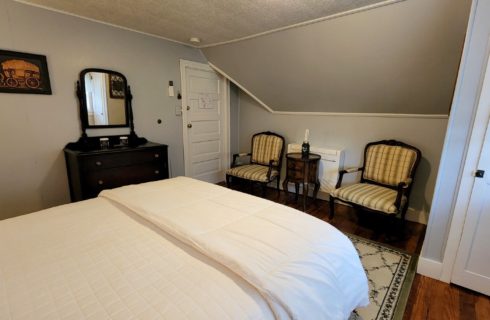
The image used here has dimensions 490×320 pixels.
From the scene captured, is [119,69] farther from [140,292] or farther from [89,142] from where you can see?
[140,292]

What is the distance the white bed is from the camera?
2.69ft

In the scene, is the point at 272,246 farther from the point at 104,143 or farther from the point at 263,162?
the point at 263,162

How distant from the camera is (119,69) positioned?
2.94m

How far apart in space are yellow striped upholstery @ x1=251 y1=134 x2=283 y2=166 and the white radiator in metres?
0.54

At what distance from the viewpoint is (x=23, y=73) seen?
2320 millimetres

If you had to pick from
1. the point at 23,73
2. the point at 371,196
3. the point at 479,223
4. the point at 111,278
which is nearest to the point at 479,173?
the point at 479,223

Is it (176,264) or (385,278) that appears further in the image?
(385,278)

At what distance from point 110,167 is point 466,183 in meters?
3.14

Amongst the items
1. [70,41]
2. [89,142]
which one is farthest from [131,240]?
[70,41]

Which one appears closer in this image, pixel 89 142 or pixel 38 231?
pixel 38 231

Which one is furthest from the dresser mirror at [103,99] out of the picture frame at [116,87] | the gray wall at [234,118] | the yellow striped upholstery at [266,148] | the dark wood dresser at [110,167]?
the yellow striped upholstery at [266,148]

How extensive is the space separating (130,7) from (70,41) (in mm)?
822

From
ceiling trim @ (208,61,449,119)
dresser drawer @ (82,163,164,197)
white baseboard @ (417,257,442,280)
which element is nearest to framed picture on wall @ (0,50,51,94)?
dresser drawer @ (82,163,164,197)

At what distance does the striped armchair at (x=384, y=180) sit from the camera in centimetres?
247
